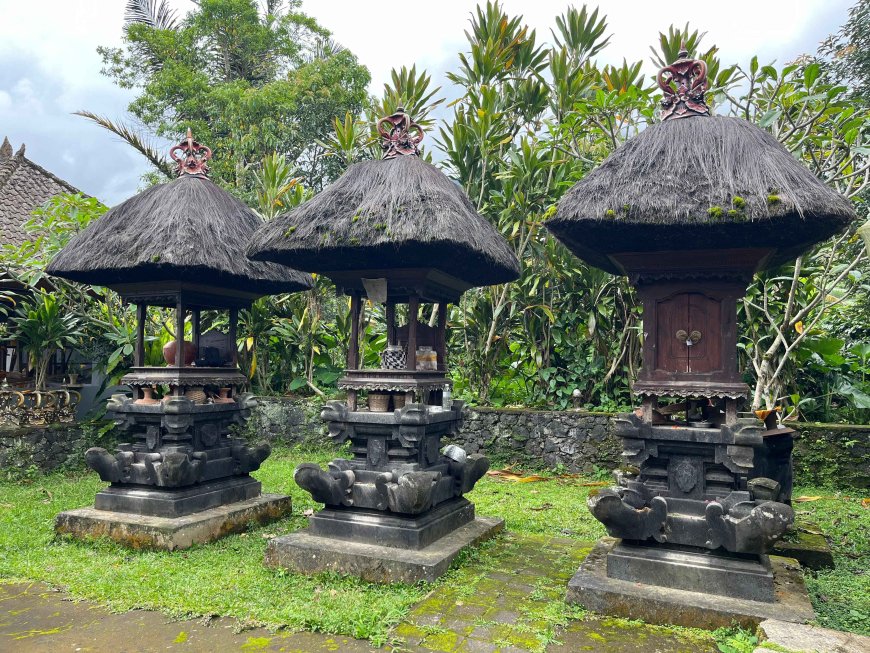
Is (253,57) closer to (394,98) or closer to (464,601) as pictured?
(394,98)

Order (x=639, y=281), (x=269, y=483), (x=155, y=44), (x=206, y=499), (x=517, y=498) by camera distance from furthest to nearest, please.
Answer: (x=155, y=44)
(x=269, y=483)
(x=517, y=498)
(x=206, y=499)
(x=639, y=281)

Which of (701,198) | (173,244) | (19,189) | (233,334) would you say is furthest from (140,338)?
(19,189)

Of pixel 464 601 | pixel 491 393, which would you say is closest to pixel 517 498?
pixel 491 393

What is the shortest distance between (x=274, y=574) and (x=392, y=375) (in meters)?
1.69

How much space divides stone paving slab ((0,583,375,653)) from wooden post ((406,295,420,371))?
2133 millimetres

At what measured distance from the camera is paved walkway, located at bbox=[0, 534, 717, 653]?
339 cm

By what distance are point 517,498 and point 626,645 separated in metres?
3.87

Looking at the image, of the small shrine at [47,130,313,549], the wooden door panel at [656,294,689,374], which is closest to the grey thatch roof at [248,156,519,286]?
the small shrine at [47,130,313,549]

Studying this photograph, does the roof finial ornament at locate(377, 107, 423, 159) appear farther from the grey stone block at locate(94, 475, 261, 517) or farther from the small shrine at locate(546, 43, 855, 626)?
the grey stone block at locate(94, 475, 261, 517)

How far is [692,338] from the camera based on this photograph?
13.5ft

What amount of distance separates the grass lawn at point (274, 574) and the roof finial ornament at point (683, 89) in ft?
10.8

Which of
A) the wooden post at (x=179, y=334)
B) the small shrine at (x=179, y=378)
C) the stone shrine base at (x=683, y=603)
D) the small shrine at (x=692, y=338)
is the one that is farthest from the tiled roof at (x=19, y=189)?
the stone shrine base at (x=683, y=603)

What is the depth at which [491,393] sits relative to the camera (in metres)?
9.84

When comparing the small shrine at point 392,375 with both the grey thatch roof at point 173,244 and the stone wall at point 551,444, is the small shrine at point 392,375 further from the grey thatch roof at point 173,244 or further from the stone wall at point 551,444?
the stone wall at point 551,444
